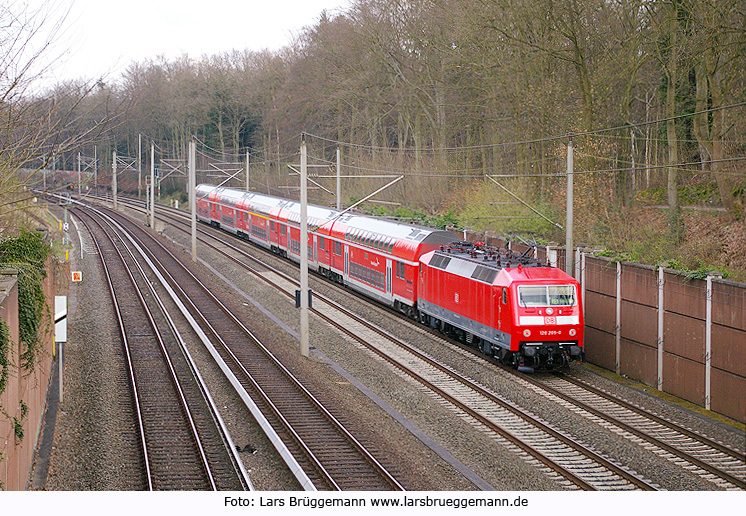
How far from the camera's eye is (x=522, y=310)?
1930 cm

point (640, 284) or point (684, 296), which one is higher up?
point (640, 284)

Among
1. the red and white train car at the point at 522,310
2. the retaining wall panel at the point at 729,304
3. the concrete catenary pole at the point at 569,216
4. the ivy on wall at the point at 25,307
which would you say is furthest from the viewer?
the concrete catenary pole at the point at 569,216

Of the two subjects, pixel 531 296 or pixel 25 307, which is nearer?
pixel 25 307

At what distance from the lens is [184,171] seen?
8838 centimetres

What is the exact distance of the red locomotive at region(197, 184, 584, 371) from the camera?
19422mm

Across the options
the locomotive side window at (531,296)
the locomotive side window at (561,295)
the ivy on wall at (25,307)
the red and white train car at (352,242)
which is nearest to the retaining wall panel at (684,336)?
the locomotive side window at (561,295)

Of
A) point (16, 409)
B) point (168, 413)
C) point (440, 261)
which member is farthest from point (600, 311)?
point (16, 409)

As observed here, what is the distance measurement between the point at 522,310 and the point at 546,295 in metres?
0.81

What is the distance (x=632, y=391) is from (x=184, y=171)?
76.6m

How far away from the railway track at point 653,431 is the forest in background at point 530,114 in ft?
12.5

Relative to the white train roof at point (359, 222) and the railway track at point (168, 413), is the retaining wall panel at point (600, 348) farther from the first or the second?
the railway track at point (168, 413)

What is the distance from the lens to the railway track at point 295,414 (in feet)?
41.4

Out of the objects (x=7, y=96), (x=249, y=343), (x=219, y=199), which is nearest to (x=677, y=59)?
(x=249, y=343)

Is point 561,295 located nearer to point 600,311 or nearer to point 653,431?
point 600,311
